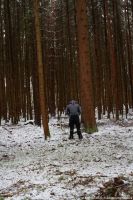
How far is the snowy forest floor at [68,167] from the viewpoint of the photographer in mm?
8312

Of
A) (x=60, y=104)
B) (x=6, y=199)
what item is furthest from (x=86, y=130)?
(x=60, y=104)

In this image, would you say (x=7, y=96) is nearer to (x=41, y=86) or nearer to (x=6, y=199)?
(x=41, y=86)

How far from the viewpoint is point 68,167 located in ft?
36.7

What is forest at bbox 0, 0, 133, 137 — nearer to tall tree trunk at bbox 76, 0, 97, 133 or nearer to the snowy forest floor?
tall tree trunk at bbox 76, 0, 97, 133

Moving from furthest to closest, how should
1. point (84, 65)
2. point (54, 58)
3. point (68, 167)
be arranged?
point (54, 58), point (84, 65), point (68, 167)

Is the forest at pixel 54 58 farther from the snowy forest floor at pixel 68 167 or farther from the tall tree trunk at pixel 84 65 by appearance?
the snowy forest floor at pixel 68 167

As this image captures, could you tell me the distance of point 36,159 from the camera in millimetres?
13133

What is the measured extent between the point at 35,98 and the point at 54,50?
12.9 m

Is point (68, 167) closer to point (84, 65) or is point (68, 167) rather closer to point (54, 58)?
point (84, 65)

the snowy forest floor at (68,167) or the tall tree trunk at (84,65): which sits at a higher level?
the tall tree trunk at (84,65)

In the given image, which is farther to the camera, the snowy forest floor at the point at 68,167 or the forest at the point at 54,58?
the forest at the point at 54,58

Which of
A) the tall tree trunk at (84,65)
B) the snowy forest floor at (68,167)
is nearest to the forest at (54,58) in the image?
the tall tree trunk at (84,65)

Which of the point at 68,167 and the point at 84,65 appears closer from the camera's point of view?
the point at 68,167

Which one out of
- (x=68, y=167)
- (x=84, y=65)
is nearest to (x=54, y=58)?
(x=84, y=65)
